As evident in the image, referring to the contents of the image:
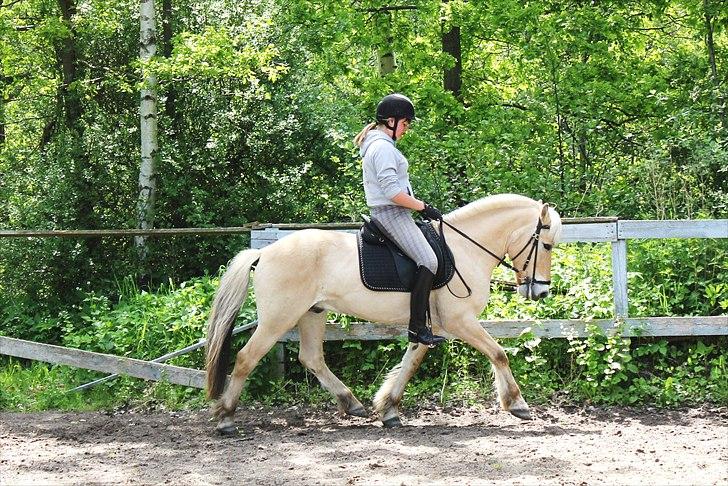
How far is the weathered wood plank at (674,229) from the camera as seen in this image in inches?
333

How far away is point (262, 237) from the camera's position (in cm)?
895

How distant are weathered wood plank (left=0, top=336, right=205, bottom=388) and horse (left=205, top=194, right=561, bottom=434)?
2.94 feet

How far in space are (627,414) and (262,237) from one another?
11.7 ft

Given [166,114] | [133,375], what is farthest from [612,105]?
[133,375]

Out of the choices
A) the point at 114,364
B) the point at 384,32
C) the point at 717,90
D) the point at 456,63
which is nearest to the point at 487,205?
the point at 114,364

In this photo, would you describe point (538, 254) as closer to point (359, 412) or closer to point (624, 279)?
point (624, 279)

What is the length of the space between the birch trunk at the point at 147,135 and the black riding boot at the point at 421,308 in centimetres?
627

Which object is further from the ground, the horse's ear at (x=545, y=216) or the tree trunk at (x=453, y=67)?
the tree trunk at (x=453, y=67)

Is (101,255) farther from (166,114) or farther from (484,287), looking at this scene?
(484,287)

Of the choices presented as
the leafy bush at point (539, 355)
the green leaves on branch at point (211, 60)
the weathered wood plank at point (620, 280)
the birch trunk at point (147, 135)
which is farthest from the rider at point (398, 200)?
the birch trunk at point (147, 135)

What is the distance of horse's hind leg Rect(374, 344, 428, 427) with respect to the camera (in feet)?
26.1

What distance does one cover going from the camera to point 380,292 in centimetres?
777

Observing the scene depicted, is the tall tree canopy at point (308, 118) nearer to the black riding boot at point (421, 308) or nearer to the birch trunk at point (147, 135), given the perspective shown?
the birch trunk at point (147, 135)

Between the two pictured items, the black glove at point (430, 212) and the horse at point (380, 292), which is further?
the horse at point (380, 292)
